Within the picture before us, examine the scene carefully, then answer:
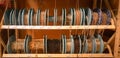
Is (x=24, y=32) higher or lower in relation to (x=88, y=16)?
lower

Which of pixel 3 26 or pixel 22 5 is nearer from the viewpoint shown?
pixel 3 26

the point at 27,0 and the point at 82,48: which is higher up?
the point at 27,0

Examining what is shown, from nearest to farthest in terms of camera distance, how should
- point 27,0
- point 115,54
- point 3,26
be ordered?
point 3,26
point 115,54
point 27,0

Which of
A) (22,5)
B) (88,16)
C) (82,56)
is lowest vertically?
(82,56)

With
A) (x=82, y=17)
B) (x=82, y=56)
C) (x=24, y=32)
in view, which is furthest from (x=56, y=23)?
(x=24, y=32)

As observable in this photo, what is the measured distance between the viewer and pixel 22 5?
6.71 ft

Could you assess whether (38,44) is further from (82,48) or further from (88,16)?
(88,16)

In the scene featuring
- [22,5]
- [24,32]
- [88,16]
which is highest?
[22,5]

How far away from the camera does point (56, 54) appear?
165 centimetres

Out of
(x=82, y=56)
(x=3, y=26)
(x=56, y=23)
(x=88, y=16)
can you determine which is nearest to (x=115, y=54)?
(x=82, y=56)

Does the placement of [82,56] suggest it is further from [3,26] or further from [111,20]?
[3,26]

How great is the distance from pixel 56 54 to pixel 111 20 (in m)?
0.52

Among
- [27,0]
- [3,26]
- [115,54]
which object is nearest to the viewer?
[3,26]

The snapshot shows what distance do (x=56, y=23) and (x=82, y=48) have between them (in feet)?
0.98
